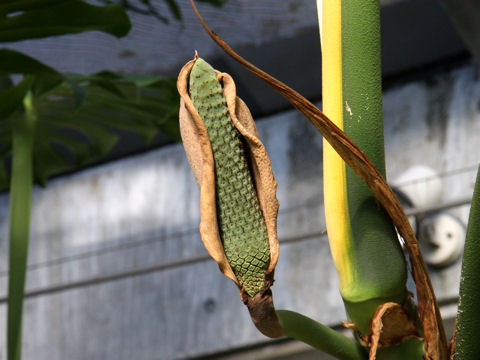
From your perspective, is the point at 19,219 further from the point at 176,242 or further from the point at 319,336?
the point at 176,242

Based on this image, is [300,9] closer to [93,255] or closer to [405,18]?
[405,18]

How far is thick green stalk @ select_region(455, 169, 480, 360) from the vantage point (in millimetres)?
271

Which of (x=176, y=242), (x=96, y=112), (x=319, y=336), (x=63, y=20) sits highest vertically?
(x=319, y=336)

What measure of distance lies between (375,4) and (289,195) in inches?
107

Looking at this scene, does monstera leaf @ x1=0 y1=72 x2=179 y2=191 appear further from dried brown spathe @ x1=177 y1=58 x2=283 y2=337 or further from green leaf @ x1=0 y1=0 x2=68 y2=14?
dried brown spathe @ x1=177 y1=58 x2=283 y2=337

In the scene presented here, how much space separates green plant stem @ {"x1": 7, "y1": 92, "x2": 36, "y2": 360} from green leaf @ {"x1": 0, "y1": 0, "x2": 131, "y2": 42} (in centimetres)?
25

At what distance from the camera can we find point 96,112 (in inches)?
59.9

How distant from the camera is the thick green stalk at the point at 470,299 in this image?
27 cm

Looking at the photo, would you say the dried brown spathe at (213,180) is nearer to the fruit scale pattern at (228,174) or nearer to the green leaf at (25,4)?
the fruit scale pattern at (228,174)

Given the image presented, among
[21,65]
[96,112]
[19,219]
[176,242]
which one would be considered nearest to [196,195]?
[176,242]

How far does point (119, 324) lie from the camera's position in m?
3.21

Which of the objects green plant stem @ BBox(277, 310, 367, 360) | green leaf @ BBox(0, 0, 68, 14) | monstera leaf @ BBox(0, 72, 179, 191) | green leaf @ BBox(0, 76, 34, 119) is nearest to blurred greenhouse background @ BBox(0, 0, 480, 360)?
monstera leaf @ BBox(0, 72, 179, 191)

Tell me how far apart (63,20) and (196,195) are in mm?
2412

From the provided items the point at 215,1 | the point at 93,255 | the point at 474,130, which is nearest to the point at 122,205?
the point at 93,255
